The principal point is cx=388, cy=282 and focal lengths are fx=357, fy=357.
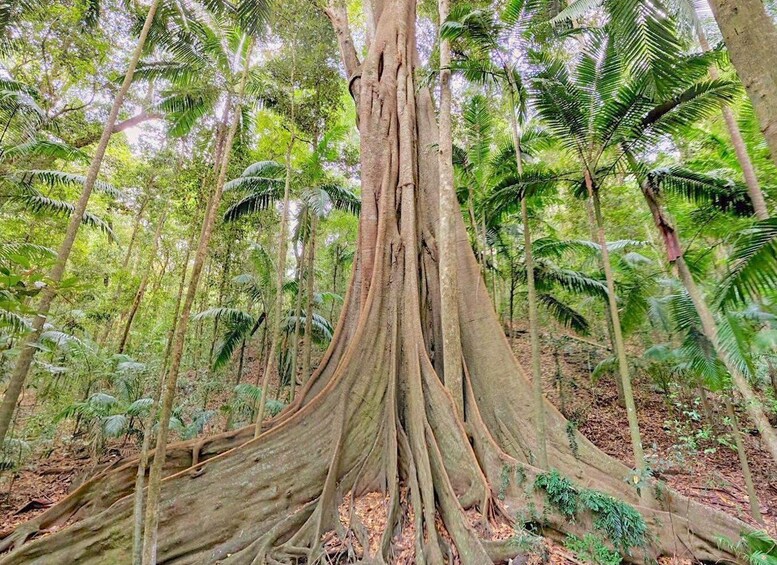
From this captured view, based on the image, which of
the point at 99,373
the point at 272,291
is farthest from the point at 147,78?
the point at 99,373

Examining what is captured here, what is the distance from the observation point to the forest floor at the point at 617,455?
389cm

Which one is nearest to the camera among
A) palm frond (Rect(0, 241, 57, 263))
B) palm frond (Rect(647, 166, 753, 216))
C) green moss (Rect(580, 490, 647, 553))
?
palm frond (Rect(0, 241, 57, 263))

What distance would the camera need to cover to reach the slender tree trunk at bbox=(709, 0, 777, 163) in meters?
1.48

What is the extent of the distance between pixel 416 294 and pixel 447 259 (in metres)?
0.67

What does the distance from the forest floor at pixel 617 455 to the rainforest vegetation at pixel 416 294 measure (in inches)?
2.7

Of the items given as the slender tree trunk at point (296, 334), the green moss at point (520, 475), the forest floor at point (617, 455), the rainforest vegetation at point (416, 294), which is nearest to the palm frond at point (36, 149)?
the rainforest vegetation at point (416, 294)

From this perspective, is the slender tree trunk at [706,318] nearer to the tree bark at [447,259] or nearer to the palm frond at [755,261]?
the palm frond at [755,261]

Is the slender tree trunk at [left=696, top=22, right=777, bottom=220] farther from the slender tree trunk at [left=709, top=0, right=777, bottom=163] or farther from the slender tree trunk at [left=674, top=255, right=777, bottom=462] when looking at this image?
the slender tree trunk at [left=709, top=0, right=777, bottom=163]

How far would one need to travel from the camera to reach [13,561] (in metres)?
2.64

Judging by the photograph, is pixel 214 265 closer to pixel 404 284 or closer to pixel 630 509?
pixel 404 284

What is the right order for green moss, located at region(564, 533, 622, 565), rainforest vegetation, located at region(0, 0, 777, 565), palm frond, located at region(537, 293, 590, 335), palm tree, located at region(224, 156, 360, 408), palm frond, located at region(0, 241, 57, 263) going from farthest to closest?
1. palm frond, located at region(537, 293, 590, 335)
2. palm tree, located at region(224, 156, 360, 408)
3. rainforest vegetation, located at region(0, 0, 777, 565)
4. green moss, located at region(564, 533, 622, 565)
5. palm frond, located at region(0, 241, 57, 263)

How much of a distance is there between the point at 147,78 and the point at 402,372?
291 inches

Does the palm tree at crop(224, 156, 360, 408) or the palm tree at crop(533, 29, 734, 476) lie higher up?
the palm tree at crop(224, 156, 360, 408)

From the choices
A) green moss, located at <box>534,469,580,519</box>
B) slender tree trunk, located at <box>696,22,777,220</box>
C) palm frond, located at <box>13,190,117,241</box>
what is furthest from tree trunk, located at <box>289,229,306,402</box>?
slender tree trunk, located at <box>696,22,777,220</box>
